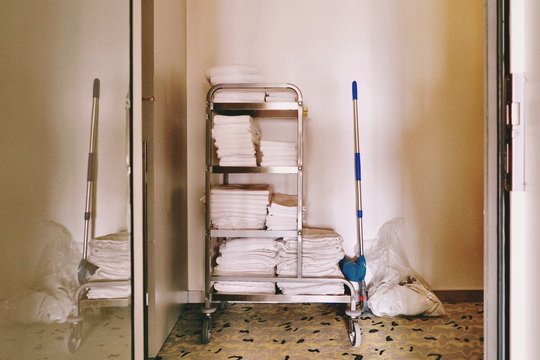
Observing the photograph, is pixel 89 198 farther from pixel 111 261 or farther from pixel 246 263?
pixel 246 263

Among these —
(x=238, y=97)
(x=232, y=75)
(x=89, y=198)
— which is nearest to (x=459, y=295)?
(x=238, y=97)

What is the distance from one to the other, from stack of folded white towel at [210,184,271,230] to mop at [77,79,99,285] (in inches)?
38.9

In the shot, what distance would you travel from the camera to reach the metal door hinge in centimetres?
61

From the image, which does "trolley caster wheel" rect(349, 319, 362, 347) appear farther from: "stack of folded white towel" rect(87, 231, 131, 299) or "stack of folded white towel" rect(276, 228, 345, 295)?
"stack of folded white towel" rect(87, 231, 131, 299)

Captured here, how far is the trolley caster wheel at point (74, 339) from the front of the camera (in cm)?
87

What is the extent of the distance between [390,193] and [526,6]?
1.99 m

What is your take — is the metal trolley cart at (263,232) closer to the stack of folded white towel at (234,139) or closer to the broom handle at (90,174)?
the stack of folded white towel at (234,139)

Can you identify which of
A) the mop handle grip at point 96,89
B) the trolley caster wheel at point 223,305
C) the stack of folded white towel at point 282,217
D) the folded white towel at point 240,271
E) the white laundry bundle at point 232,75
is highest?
the white laundry bundle at point 232,75

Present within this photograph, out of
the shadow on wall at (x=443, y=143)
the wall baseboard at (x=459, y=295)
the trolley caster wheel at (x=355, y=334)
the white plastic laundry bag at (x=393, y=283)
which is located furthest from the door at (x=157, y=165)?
the wall baseboard at (x=459, y=295)

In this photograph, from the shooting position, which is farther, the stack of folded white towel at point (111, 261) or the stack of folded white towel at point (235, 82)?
the stack of folded white towel at point (235, 82)

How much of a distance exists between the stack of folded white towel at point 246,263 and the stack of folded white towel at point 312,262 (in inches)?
2.2

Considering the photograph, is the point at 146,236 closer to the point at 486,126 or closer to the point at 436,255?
the point at 486,126

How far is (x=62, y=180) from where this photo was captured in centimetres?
81

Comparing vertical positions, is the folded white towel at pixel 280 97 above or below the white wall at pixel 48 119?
above
